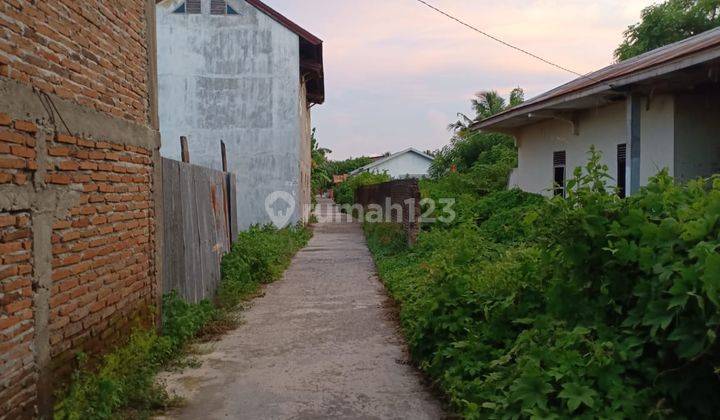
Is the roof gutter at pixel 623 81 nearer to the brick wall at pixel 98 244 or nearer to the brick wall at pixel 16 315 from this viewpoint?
the brick wall at pixel 98 244

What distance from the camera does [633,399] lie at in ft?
10.0

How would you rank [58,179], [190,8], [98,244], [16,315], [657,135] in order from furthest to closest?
[190,8] → [657,135] → [98,244] → [58,179] → [16,315]

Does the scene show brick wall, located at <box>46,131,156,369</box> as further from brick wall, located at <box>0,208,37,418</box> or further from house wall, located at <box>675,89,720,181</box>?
house wall, located at <box>675,89,720,181</box>

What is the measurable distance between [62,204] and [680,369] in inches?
158

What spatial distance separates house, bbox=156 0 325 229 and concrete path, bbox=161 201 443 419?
9.37 meters

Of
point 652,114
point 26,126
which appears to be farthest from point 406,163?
point 26,126

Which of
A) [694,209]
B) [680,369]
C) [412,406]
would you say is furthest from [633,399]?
[412,406]

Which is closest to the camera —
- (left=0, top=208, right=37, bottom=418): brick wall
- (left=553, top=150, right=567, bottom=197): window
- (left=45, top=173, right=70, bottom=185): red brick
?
(left=0, top=208, right=37, bottom=418): brick wall

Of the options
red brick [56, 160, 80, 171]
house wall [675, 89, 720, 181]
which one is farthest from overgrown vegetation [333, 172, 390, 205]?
red brick [56, 160, 80, 171]

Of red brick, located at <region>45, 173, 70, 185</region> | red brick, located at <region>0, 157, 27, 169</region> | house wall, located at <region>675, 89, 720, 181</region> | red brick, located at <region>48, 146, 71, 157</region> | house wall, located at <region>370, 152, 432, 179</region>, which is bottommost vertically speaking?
red brick, located at <region>45, 173, 70, 185</region>

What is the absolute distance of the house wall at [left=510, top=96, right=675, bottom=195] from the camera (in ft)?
27.0

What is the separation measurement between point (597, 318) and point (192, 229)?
16.8 feet

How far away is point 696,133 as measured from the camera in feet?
26.2

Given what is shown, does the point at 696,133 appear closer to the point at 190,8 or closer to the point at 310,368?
the point at 310,368
